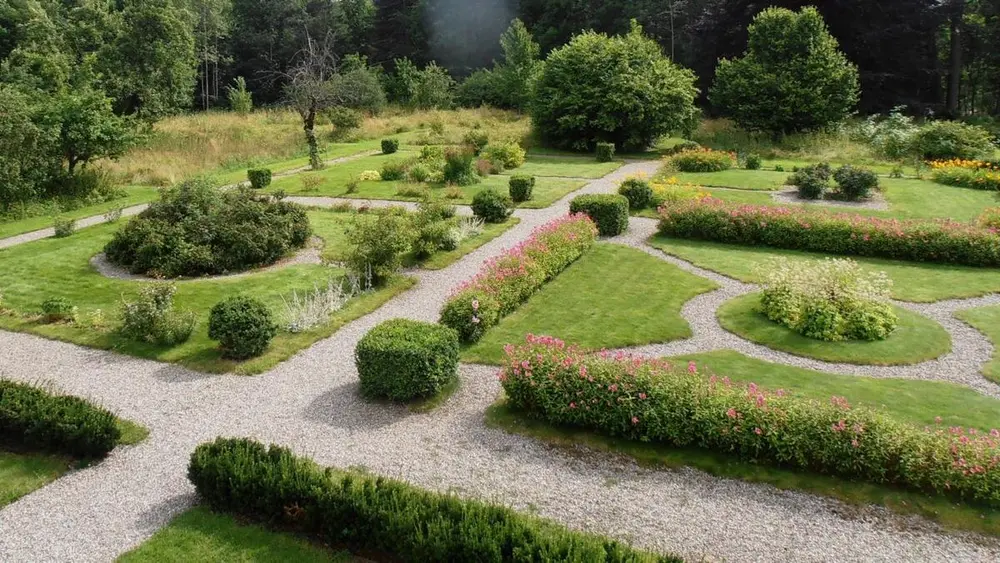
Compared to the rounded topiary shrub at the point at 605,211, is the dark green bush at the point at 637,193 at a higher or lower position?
higher

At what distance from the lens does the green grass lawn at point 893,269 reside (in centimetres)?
1368

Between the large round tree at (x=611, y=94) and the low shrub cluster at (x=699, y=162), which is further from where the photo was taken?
the large round tree at (x=611, y=94)

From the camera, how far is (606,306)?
13.1 metres

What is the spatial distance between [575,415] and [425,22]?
64.6 metres

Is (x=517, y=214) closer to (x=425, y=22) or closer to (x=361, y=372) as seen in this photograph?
(x=361, y=372)

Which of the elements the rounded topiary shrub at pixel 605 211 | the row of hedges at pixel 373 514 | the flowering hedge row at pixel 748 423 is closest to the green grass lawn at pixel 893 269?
the rounded topiary shrub at pixel 605 211

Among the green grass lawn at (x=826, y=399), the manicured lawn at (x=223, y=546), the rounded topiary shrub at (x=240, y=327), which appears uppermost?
the rounded topiary shrub at (x=240, y=327)

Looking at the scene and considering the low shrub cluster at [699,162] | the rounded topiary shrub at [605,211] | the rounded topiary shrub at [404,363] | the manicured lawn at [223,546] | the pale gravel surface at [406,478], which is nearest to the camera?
the manicured lawn at [223,546]

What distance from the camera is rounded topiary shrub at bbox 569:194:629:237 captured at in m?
18.1

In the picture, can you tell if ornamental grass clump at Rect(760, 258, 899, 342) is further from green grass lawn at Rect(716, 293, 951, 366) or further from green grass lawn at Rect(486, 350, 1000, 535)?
green grass lawn at Rect(486, 350, 1000, 535)

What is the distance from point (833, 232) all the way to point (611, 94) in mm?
18152

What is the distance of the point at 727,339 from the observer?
451 inches

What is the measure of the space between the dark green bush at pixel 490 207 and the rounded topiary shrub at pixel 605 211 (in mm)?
2213

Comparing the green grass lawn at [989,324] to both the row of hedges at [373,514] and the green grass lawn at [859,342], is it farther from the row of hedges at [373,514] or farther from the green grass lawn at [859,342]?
the row of hedges at [373,514]
